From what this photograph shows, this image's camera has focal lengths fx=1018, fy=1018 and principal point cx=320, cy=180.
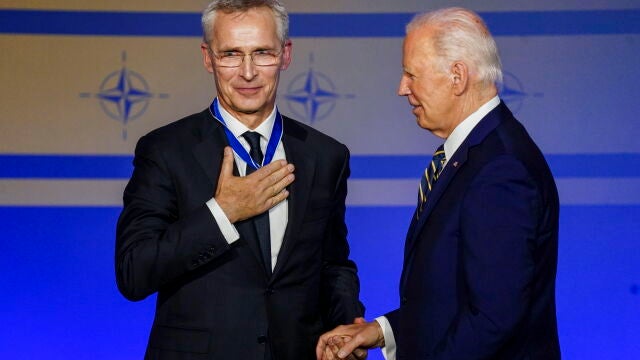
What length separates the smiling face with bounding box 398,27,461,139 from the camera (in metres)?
2.24

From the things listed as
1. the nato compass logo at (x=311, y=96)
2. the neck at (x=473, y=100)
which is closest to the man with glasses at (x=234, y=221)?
the neck at (x=473, y=100)

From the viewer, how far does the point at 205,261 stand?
2328 mm

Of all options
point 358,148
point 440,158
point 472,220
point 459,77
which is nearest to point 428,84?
point 459,77

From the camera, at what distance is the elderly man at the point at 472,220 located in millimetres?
2021

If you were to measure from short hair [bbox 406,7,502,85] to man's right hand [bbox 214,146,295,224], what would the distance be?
0.47 metres

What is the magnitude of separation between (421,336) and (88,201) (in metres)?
2.60

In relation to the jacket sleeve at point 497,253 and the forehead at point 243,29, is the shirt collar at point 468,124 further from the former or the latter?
the forehead at point 243,29

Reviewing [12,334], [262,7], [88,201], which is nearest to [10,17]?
[88,201]

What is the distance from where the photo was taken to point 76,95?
4484 millimetres

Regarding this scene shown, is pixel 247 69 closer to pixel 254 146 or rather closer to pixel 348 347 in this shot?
pixel 254 146

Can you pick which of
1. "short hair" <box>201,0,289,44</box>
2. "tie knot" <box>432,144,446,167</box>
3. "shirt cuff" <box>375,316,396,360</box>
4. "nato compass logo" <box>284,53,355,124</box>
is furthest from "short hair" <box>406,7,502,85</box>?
"nato compass logo" <box>284,53,355,124</box>

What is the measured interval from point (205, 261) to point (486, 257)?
2.20 feet

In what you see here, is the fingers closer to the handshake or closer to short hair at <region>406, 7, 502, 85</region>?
the handshake

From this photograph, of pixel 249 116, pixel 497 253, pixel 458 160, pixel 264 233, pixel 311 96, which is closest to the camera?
pixel 497 253
